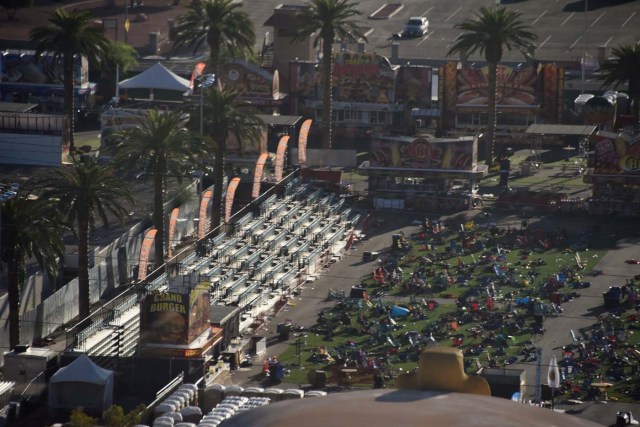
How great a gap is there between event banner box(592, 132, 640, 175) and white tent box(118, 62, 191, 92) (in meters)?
32.0

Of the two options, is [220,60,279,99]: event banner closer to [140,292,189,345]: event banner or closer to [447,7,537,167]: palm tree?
[447,7,537,167]: palm tree

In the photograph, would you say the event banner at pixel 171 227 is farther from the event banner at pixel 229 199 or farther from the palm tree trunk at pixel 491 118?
the palm tree trunk at pixel 491 118

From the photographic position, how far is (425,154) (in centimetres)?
9794

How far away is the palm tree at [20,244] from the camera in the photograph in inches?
2613

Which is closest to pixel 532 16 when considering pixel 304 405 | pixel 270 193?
pixel 270 193

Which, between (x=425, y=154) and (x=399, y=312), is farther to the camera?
(x=425, y=154)

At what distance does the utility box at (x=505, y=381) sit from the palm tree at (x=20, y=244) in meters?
18.3

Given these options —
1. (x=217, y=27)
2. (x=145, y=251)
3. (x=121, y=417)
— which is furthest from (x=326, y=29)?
(x=121, y=417)

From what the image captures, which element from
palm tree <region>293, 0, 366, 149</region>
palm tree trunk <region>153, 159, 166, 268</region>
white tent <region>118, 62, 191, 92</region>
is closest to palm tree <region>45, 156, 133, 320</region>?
palm tree trunk <region>153, 159, 166, 268</region>

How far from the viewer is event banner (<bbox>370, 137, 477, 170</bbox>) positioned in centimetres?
9769

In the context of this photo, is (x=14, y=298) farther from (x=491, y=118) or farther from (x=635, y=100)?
(x=635, y=100)

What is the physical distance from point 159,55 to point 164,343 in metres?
73.1

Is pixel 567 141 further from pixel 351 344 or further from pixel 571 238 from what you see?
pixel 351 344

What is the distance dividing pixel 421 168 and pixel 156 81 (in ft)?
86.8
